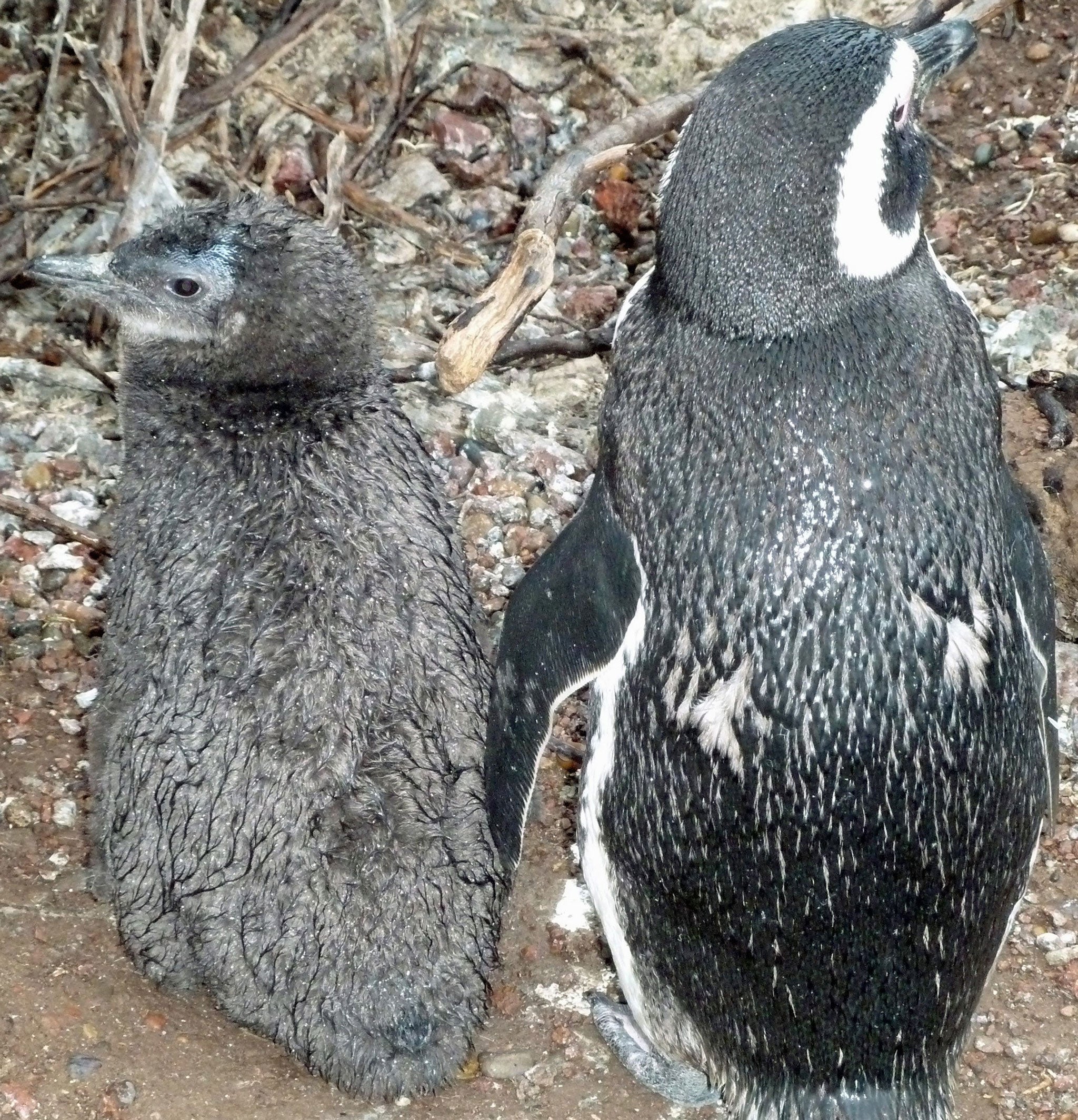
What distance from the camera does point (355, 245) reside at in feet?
13.5

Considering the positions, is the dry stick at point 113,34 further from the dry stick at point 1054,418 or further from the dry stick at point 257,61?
the dry stick at point 1054,418

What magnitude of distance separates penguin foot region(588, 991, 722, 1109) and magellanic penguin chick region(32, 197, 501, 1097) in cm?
32

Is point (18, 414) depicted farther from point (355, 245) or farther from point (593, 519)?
point (593, 519)

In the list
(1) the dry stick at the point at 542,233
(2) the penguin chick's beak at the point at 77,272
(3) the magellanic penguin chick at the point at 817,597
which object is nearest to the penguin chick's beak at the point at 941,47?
(3) the magellanic penguin chick at the point at 817,597

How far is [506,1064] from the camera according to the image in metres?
2.68

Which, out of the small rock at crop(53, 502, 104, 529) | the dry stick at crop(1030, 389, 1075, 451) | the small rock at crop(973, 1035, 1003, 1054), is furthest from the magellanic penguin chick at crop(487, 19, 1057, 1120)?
the small rock at crop(53, 502, 104, 529)

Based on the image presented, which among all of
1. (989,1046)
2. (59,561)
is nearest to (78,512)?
(59,561)

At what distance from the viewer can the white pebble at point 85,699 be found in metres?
3.20

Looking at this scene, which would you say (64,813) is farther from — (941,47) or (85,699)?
(941,47)

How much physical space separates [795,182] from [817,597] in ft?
1.77

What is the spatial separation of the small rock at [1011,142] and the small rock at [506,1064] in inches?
105

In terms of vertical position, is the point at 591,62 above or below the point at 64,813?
above

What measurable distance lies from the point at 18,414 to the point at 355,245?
3.17ft

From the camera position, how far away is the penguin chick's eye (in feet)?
8.02
